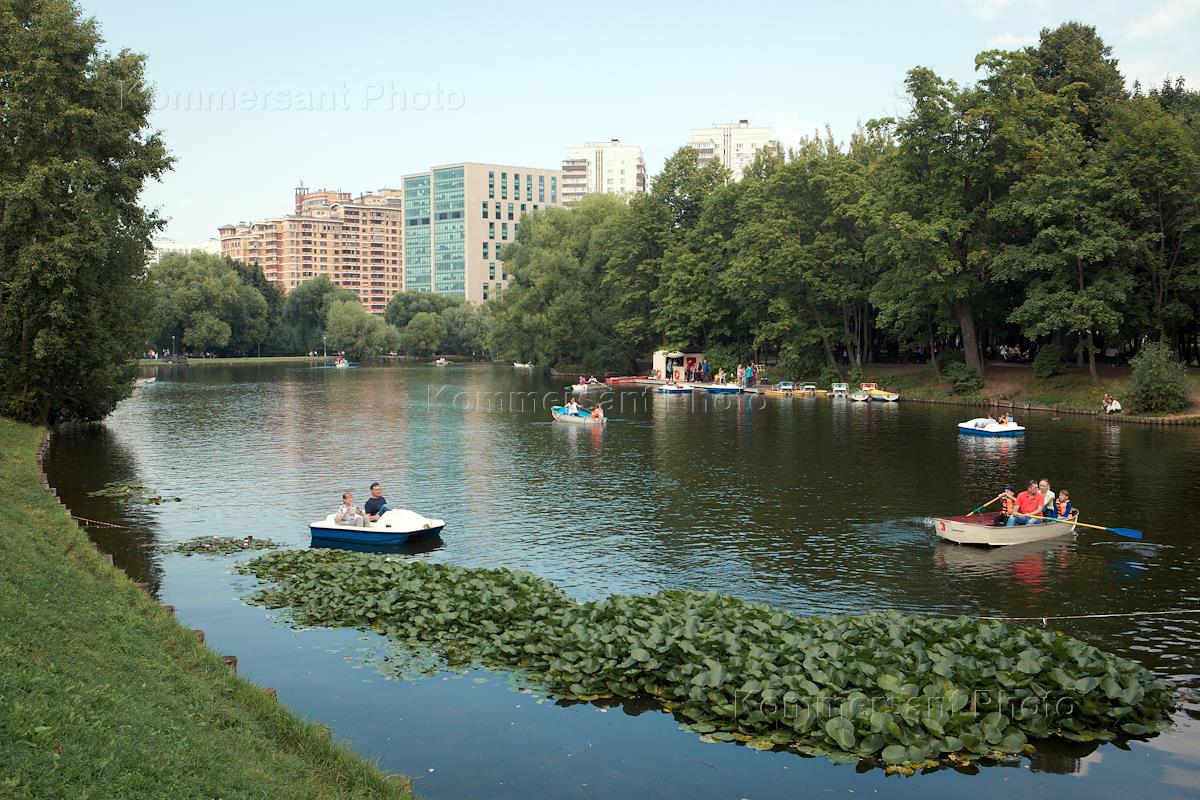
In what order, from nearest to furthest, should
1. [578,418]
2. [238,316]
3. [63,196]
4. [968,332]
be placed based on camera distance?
[63,196]
[578,418]
[968,332]
[238,316]

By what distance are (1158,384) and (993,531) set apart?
130ft

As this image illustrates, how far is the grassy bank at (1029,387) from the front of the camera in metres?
66.6

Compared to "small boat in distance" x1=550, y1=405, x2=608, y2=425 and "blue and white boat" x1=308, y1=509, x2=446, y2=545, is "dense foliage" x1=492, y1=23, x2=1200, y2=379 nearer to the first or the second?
"small boat in distance" x1=550, y1=405, x2=608, y2=425

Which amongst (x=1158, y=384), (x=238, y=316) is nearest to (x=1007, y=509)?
(x=1158, y=384)

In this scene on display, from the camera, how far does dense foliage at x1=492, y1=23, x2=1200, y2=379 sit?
6425 cm

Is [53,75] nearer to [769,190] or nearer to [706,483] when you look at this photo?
[706,483]

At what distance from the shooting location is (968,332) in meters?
76.3

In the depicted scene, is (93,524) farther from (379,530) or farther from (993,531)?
(993,531)

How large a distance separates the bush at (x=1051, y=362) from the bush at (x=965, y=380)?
15.4 ft

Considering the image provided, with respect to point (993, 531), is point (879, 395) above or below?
above

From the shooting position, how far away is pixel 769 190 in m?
93.3

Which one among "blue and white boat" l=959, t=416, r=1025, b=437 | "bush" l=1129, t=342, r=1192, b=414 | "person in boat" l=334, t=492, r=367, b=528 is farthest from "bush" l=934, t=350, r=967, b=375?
"person in boat" l=334, t=492, r=367, b=528

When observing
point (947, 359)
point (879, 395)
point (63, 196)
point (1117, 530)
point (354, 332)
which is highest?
point (63, 196)

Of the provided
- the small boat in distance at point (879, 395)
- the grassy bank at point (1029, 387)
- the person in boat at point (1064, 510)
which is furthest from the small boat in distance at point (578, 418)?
the person in boat at point (1064, 510)
